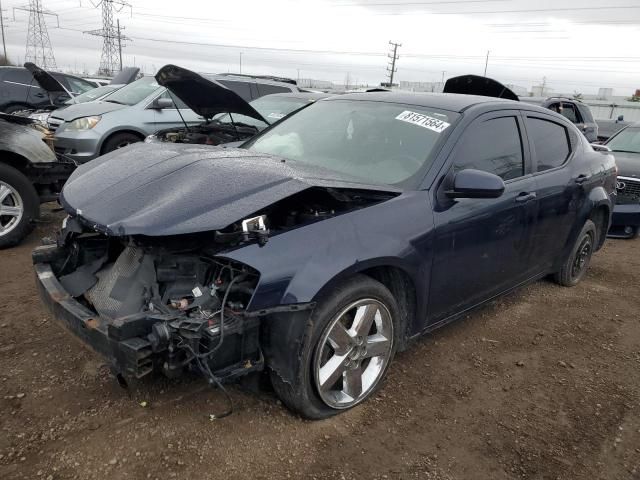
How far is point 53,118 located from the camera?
28.7 ft

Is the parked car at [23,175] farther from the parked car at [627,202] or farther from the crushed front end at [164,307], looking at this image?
the parked car at [627,202]

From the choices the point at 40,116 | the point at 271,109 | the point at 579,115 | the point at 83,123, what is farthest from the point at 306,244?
the point at 579,115

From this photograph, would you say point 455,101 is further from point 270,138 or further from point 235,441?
point 235,441

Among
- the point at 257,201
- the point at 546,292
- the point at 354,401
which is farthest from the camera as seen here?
the point at 546,292

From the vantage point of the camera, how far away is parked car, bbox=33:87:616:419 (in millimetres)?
2318

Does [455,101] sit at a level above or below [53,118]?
above

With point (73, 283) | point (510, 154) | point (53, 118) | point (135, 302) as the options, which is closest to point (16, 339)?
point (73, 283)

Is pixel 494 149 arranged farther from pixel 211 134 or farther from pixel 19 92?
pixel 19 92

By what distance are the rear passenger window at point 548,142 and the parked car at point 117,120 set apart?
4.41 metres

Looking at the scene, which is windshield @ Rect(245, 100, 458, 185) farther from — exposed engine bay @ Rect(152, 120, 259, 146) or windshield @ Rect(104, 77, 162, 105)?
windshield @ Rect(104, 77, 162, 105)

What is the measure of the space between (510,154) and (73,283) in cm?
304

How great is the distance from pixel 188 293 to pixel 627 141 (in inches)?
338

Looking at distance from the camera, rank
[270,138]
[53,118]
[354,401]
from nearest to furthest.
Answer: [354,401]
[270,138]
[53,118]

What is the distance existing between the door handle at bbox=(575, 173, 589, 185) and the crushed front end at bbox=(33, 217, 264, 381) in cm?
322
